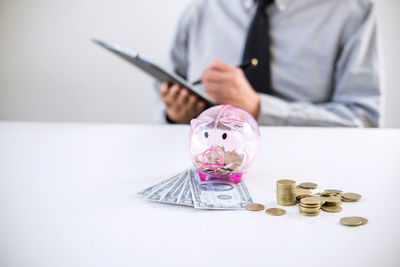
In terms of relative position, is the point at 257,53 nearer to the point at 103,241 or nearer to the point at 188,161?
the point at 188,161

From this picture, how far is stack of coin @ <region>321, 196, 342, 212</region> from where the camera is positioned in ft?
1.68

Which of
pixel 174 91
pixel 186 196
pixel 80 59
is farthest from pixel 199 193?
pixel 80 59

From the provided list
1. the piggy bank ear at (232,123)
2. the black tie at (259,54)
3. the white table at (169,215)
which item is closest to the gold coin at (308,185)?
the white table at (169,215)

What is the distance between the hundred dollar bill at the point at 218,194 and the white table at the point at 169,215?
0.02 meters

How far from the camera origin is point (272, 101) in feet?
5.06

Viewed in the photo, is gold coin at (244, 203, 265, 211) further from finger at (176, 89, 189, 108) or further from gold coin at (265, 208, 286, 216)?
finger at (176, 89, 189, 108)

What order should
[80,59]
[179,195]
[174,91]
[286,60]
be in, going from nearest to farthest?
[179,195] → [174,91] → [286,60] → [80,59]

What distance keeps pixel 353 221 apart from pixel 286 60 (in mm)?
1430

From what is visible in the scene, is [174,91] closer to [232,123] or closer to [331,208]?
[232,123]

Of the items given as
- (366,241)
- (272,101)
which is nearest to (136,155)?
(366,241)

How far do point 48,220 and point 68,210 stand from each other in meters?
0.04

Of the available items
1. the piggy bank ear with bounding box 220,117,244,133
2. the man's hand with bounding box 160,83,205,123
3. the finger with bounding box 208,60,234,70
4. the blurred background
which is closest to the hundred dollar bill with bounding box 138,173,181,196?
the piggy bank ear with bounding box 220,117,244,133

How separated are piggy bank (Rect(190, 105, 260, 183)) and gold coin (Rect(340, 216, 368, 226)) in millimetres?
203

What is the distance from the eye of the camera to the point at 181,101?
1.51m
